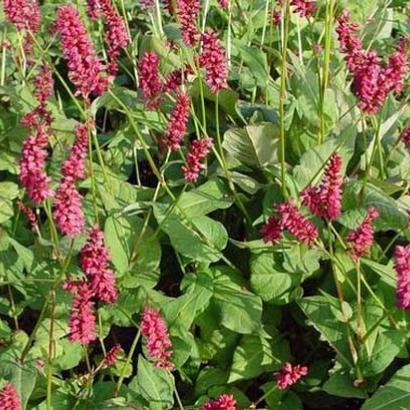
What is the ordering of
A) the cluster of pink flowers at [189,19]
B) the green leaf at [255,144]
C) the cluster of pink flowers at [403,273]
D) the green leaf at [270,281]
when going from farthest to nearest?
the green leaf at [255,144]
the green leaf at [270,281]
the cluster of pink flowers at [189,19]
the cluster of pink flowers at [403,273]

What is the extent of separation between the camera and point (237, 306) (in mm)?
2551

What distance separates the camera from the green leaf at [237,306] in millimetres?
2510

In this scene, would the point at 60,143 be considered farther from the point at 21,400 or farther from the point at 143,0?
the point at 21,400

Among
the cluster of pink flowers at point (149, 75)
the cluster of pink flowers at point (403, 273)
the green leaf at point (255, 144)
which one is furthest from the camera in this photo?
the green leaf at point (255, 144)

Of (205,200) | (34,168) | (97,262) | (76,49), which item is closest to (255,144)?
(205,200)

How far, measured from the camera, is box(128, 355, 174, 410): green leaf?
2.26 metres

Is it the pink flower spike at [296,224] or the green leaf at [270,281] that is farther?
the green leaf at [270,281]

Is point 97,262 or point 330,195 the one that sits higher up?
point 330,195

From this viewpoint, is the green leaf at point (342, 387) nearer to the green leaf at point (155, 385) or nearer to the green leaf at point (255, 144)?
the green leaf at point (155, 385)

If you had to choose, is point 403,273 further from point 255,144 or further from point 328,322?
point 255,144

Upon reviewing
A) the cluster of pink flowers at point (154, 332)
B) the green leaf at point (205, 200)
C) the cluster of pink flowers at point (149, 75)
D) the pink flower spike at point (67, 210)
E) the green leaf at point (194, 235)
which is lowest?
the green leaf at point (194, 235)

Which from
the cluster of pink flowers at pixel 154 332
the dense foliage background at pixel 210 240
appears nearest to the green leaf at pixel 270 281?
the dense foliage background at pixel 210 240

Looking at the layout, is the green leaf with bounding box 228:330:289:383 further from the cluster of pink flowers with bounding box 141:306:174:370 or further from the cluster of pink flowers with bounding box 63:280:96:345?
the cluster of pink flowers with bounding box 63:280:96:345

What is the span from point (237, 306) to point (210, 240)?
210 millimetres
